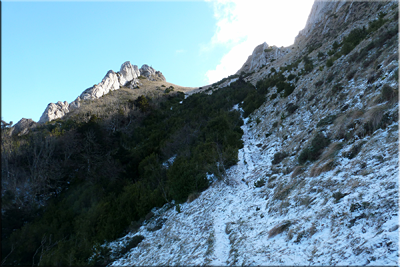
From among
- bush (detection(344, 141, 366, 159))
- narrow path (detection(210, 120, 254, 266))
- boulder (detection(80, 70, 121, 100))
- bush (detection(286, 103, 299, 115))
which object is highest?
boulder (detection(80, 70, 121, 100))

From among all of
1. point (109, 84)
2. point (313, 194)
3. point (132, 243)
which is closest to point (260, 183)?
point (313, 194)

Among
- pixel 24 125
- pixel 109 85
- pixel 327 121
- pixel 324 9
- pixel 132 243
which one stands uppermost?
pixel 109 85

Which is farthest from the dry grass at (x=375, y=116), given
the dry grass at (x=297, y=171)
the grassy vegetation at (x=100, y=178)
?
the grassy vegetation at (x=100, y=178)

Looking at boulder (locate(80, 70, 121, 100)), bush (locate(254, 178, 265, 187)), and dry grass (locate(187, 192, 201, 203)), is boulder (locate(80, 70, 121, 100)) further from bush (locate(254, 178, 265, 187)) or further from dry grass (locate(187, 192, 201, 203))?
bush (locate(254, 178, 265, 187))

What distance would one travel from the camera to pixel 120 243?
9.90m

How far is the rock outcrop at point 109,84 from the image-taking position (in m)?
42.0

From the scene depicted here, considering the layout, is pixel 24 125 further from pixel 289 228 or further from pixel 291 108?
pixel 289 228

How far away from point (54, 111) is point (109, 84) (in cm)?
1820

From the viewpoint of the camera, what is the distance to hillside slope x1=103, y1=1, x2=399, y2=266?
4198mm

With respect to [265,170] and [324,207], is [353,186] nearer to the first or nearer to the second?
[324,207]

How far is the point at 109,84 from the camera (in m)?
56.7

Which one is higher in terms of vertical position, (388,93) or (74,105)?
(74,105)

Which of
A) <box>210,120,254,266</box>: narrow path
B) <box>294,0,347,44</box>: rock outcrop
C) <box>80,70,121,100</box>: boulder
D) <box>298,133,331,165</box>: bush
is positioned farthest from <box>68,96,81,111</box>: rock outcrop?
<box>294,0,347,44</box>: rock outcrop

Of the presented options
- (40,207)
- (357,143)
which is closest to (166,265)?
(357,143)
